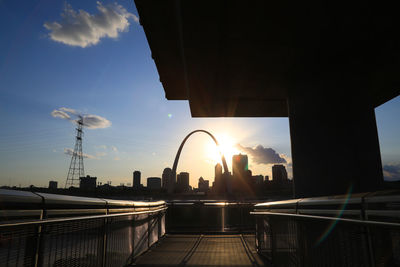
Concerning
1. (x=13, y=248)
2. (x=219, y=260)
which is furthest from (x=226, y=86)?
(x=13, y=248)

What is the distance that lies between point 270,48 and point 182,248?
6.08 m

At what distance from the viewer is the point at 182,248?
8.24 m

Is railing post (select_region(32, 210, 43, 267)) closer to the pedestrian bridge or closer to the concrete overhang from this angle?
the pedestrian bridge

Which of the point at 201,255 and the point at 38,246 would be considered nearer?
the point at 38,246

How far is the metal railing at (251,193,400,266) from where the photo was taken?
7.31 feet

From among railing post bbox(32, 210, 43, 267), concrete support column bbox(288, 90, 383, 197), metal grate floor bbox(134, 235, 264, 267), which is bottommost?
metal grate floor bbox(134, 235, 264, 267)

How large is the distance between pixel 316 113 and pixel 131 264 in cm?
694

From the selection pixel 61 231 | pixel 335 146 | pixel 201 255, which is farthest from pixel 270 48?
pixel 61 231

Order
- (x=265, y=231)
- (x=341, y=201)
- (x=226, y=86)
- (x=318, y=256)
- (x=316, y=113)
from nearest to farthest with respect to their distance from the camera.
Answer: (x=341, y=201), (x=318, y=256), (x=265, y=231), (x=316, y=113), (x=226, y=86)

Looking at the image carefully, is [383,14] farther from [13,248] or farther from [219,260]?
[13,248]

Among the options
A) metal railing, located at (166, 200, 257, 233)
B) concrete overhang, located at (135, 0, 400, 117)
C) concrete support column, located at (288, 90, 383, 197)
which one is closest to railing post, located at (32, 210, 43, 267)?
concrete overhang, located at (135, 0, 400, 117)

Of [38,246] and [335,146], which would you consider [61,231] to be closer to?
[38,246]

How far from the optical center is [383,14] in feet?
20.8

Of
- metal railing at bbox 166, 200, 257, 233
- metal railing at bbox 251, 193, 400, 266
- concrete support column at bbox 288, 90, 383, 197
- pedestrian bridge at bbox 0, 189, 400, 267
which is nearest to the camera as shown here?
metal railing at bbox 251, 193, 400, 266
